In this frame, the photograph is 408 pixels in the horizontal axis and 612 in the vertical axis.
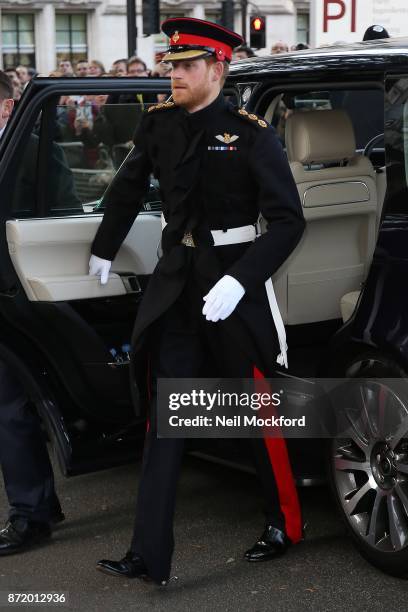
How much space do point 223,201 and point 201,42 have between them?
0.53m

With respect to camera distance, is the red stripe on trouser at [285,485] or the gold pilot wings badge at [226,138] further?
the red stripe on trouser at [285,485]

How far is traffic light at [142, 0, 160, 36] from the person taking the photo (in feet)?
64.4

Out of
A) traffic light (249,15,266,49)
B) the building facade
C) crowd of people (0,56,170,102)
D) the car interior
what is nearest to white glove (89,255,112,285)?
the car interior

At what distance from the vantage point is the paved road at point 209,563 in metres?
4.22

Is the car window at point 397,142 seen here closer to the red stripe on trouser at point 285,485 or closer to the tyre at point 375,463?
the tyre at point 375,463

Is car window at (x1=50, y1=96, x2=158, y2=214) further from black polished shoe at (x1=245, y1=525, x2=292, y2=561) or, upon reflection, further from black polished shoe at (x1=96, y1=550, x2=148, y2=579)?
black polished shoe at (x1=245, y1=525, x2=292, y2=561)

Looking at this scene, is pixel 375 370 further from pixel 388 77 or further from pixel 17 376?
pixel 17 376

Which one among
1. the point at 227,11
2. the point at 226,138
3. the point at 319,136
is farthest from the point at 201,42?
the point at 227,11

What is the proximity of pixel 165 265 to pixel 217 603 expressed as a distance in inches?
45.5

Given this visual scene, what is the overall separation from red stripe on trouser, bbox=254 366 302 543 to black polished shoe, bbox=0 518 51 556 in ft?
3.16

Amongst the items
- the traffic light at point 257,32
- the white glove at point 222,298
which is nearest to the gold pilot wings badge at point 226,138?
the white glove at point 222,298

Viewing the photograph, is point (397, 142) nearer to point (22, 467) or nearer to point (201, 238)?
point (201, 238)

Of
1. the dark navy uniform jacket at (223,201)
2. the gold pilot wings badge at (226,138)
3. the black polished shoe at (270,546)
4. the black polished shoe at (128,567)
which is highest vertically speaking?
the gold pilot wings badge at (226,138)

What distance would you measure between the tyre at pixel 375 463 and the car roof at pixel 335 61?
0.99 metres
